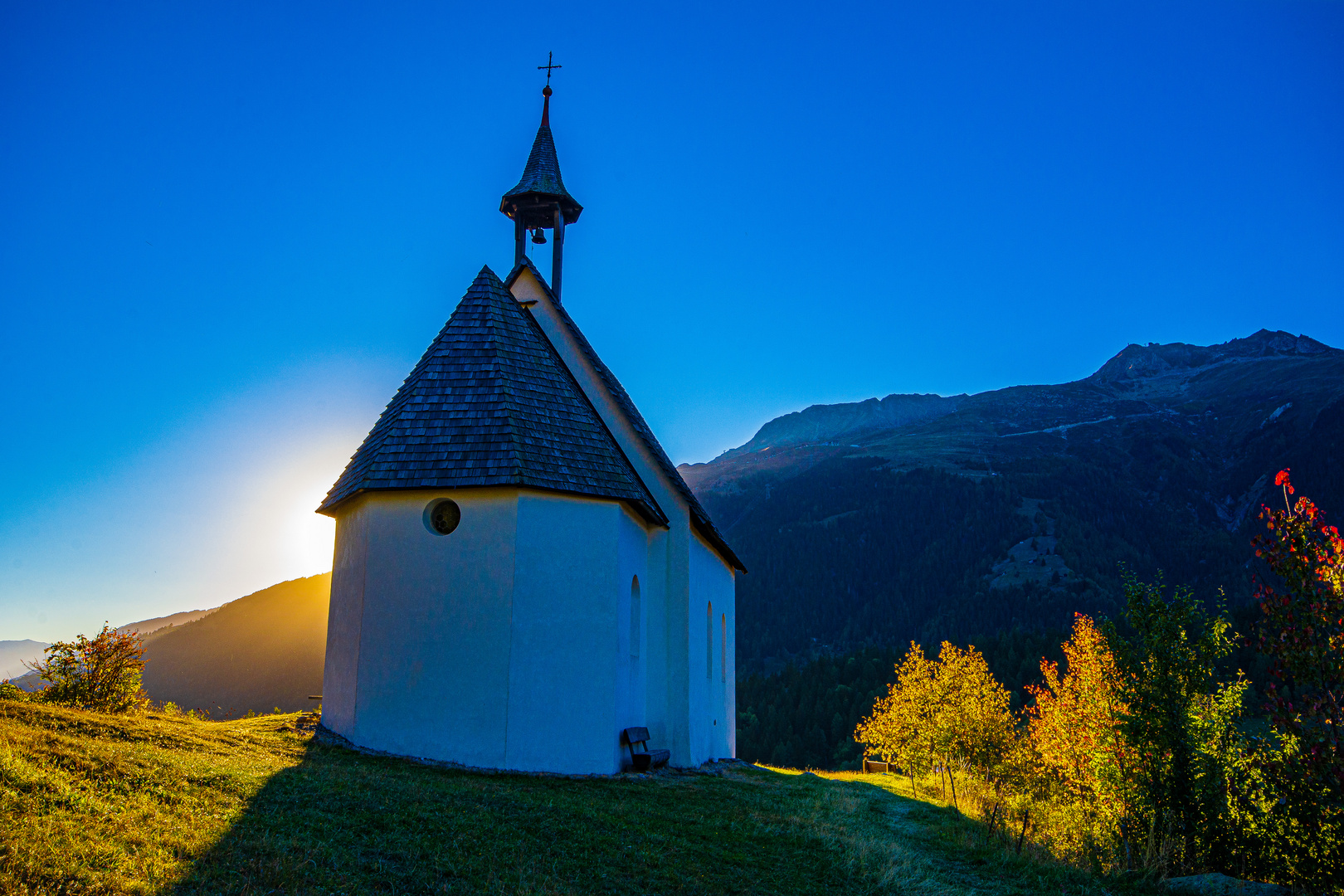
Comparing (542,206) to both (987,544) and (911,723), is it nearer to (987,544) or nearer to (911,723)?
(911,723)

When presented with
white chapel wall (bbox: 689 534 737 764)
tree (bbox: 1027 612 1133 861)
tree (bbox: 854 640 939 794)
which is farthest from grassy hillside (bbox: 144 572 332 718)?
tree (bbox: 1027 612 1133 861)

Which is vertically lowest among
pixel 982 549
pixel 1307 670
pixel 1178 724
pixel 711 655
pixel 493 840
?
pixel 493 840

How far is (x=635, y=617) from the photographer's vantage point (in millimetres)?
18109

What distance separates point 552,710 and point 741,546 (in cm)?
16616

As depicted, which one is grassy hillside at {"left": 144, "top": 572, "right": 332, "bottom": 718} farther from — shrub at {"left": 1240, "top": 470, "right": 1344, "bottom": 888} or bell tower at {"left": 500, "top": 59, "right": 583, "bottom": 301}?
shrub at {"left": 1240, "top": 470, "right": 1344, "bottom": 888}

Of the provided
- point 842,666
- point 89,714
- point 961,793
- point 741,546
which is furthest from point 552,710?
point 741,546

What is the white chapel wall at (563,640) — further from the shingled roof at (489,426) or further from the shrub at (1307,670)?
the shrub at (1307,670)

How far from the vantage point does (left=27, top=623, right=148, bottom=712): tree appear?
17047mm

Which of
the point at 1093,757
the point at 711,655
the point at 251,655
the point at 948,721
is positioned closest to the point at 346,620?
the point at 711,655

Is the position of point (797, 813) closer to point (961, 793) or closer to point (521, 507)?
point (521, 507)

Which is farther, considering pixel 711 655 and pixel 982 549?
pixel 982 549

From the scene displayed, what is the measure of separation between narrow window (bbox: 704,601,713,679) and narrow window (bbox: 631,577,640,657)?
5.16 meters

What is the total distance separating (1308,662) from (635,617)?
11650 mm

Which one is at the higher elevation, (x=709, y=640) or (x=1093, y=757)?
(x=709, y=640)
